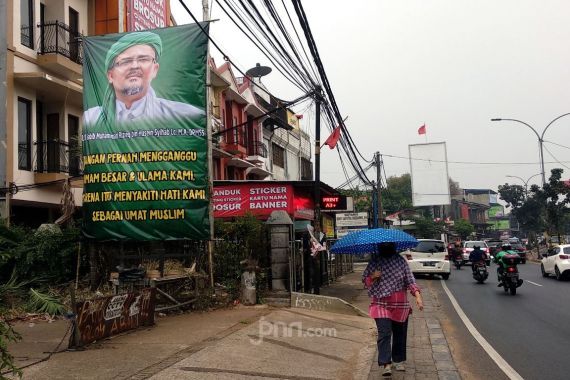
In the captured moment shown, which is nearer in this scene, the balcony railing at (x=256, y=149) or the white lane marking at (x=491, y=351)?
the white lane marking at (x=491, y=351)

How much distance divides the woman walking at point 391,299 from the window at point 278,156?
29216mm

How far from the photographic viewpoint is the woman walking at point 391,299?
6.56m

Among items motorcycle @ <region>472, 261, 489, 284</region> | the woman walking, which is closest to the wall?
the woman walking

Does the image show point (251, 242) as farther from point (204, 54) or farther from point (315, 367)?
point (315, 367)

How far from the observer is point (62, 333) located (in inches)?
355

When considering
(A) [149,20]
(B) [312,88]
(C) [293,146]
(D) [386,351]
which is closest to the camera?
(D) [386,351]

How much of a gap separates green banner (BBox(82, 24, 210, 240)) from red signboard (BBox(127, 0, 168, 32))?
7.14 m

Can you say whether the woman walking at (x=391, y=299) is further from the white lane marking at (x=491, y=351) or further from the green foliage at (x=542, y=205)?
the green foliage at (x=542, y=205)

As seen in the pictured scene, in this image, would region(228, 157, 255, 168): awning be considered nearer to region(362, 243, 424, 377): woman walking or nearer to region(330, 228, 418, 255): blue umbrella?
region(330, 228, 418, 255): blue umbrella

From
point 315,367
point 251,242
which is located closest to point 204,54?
point 251,242

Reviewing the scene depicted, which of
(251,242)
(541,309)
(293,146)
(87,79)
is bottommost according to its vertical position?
(541,309)

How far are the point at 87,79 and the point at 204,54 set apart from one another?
278 cm

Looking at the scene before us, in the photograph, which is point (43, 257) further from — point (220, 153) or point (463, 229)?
point (463, 229)

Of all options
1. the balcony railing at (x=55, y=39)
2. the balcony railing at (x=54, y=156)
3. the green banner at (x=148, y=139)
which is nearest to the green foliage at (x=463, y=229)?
the balcony railing at (x=54, y=156)
